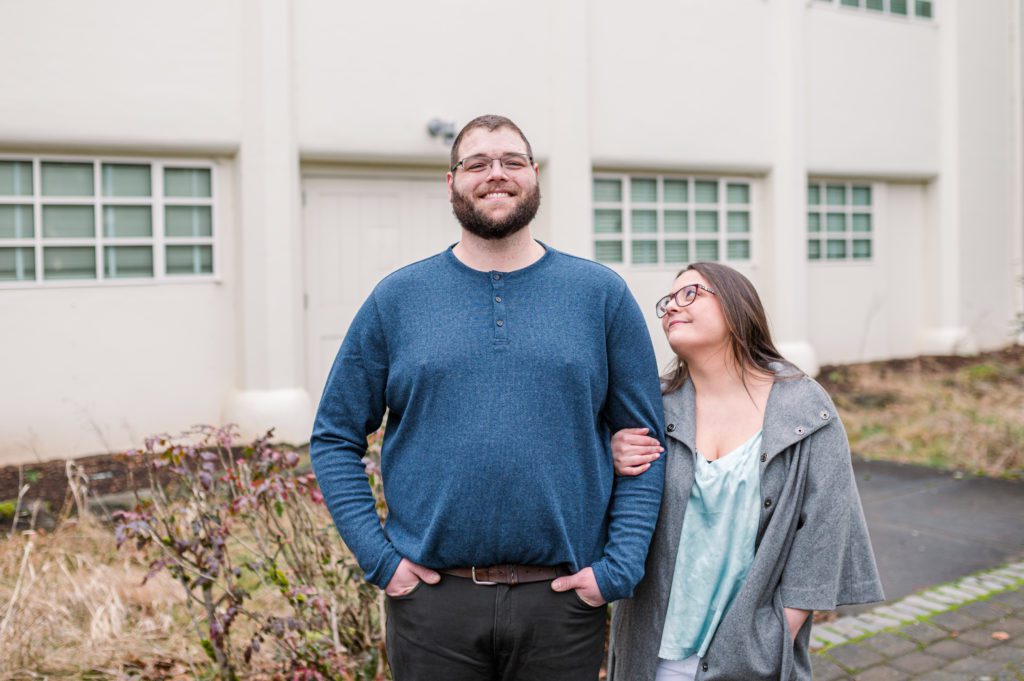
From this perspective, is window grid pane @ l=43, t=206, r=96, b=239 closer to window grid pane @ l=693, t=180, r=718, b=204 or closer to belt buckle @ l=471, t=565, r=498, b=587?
window grid pane @ l=693, t=180, r=718, b=204

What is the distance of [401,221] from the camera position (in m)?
9.24

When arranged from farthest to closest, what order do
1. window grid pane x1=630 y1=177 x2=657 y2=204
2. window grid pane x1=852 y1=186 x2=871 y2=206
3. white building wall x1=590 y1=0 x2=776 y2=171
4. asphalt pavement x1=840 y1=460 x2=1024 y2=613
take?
window grid pane x1=852 y1=186 x2=871 y2=206 → window grid pane x1=630 y1=177 x2=657 y2=204 → white building wall x1=590 y1=0 x2=776 y2=171 → asphalt pavement x1=840 y1=460 x2=1024 y2=613

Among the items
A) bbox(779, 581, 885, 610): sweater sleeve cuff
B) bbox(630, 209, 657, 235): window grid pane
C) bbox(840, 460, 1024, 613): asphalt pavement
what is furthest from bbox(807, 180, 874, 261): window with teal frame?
bbox(779, 581, 885, 610): sweater sleeve cuff

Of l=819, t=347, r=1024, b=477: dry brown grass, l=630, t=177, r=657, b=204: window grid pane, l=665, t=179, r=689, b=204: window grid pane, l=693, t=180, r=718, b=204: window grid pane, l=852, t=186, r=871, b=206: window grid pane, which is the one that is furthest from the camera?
l=852, t=186, r=871, b=206: window grid pane

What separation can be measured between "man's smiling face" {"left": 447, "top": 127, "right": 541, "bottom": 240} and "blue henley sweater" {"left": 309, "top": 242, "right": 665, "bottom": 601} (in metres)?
0.12

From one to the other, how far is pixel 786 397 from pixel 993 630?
2.63m

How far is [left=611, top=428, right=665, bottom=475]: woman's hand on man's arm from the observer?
7.74ft

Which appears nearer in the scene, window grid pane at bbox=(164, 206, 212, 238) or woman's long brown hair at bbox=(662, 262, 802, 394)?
woman's long brown hair at bbox=(662, 262, 802, 394)

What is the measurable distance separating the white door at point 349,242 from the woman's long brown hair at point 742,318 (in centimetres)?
666

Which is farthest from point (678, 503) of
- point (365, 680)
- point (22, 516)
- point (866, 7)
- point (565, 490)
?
point (866, 7)

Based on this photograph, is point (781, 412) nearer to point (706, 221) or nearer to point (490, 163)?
point (490, 163)

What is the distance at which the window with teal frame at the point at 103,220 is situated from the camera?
7801 mm

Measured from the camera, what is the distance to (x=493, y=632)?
88.4 inches

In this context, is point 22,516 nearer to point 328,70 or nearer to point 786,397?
point 328,70
